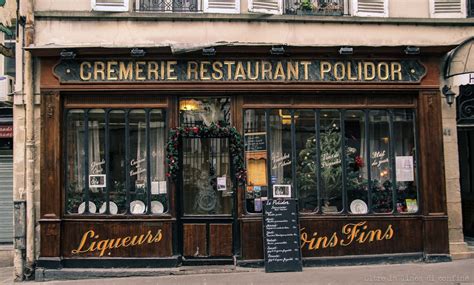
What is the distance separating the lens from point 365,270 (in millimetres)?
8625

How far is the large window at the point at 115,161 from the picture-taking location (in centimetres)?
892

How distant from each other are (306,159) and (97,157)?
3.78 meters

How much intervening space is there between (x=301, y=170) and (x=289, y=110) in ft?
3.67

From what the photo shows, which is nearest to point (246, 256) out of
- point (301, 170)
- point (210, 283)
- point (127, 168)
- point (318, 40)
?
point (210, 283)

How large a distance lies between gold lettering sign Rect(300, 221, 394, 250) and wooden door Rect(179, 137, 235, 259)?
1379 millimetres

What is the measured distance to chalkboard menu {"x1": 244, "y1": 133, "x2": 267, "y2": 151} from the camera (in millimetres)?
9094

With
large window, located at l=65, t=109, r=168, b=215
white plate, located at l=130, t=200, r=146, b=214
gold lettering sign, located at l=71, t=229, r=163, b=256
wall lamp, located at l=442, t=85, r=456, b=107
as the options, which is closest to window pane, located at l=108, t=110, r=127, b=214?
large window, located at l=65, t=109, r=168, b=215

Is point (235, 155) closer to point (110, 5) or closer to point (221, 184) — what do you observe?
point (221, 184)

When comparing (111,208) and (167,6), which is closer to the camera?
(111,208)

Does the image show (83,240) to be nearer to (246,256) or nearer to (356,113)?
(246,256)

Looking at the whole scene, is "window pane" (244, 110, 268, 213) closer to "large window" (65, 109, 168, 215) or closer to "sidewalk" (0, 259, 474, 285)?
"sidewalk" (0, 259, 474, 285)

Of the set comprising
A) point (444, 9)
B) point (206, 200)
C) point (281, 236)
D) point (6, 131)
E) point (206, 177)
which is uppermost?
point (444, 9)

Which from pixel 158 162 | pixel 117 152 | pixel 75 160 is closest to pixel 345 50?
pixel 158 162

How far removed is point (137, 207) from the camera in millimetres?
8945
